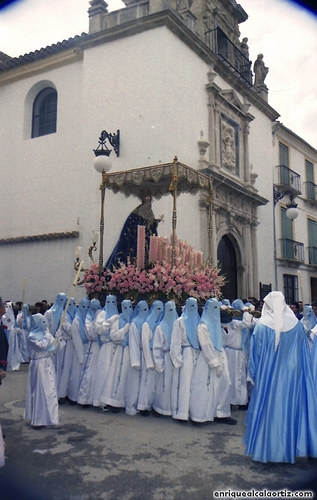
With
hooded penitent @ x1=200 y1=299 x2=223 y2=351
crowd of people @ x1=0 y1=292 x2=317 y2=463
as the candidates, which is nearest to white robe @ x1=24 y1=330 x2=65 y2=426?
crowd of people @ x1=0 y1=292 x2=317 y2=463

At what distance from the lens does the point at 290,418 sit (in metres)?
4.40

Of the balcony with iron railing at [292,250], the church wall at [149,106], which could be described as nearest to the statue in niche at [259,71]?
the church wall at [149,106]

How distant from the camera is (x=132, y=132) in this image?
11914 mm

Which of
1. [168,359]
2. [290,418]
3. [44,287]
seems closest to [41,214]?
[44,287]

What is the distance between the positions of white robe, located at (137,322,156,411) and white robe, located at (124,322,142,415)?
0.09m

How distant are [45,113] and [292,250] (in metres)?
10.9

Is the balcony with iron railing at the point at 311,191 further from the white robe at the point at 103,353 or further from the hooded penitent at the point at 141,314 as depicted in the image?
the white robe at the point at 103,353

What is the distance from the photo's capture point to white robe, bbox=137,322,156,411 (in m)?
6.48

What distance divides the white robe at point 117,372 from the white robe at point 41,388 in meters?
1.03

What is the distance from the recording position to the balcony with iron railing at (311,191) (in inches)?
810

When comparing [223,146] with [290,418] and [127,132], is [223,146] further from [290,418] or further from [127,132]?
[290,418]

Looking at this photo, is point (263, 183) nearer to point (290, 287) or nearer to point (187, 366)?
point (290, 287)

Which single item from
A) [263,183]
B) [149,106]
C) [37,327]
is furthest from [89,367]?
[263,183]

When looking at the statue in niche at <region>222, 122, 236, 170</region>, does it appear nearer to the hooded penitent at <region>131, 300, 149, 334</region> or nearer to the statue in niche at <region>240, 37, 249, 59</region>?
the statue in niche at <region>240, 37, 249, 59</region>
